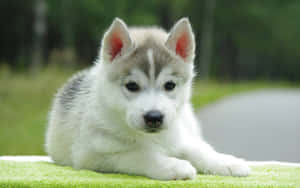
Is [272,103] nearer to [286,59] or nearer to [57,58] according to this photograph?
[57,58]

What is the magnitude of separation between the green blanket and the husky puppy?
187 millimetres

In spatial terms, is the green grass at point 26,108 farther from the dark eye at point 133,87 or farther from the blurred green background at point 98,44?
the dark eye at point 133,87

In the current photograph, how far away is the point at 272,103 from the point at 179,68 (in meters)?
16.8

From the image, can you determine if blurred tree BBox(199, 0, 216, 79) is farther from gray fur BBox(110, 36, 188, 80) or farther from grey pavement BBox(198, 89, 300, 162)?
gray fur BBox(110, 36, 188, 80)

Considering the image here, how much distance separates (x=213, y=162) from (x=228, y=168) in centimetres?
18

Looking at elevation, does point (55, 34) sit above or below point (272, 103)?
above

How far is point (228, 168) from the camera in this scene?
170 inches

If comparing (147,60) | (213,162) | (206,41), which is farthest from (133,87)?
(206,41)

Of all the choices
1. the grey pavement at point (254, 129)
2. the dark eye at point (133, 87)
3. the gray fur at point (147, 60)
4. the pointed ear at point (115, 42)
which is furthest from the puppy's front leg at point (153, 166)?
the grey pavement at point (254, 129)

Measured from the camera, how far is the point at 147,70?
13.2 feet

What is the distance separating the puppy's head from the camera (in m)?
3.88

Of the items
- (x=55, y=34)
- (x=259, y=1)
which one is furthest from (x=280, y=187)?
(x=259, y=1)

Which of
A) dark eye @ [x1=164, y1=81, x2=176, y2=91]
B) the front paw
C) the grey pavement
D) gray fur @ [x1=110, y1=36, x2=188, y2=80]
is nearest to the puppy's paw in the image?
the front paw

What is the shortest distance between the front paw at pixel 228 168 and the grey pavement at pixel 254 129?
15.7ft
